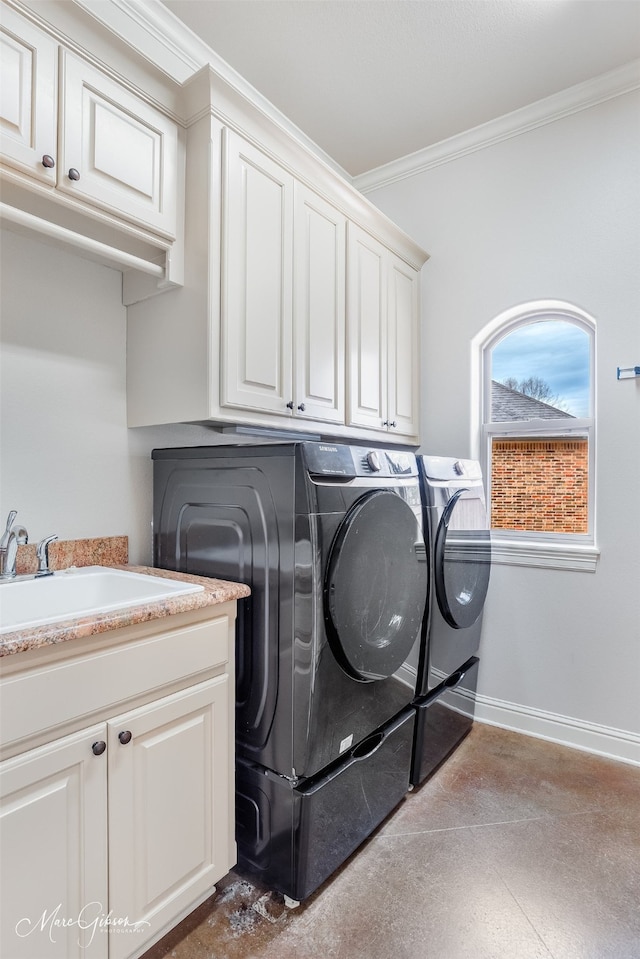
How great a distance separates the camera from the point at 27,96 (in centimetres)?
133

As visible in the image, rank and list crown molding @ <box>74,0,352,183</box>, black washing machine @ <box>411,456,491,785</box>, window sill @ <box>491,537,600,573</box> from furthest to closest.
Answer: window sill @ <box>491,537,600,573</box>
black washing machine @ <box>411,456,491,785</box>
crown molding @ <box>74,0,352,183</box>

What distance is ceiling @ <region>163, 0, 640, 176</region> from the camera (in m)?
1.95

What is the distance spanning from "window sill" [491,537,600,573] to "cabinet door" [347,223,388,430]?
0.89 m

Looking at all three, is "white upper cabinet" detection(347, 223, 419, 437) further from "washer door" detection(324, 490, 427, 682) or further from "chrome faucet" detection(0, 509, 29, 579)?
"chrome faucet" detection(0, 509, 29, 579)

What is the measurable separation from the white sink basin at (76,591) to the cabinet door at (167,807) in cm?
30

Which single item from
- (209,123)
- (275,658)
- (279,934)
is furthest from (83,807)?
(209,123)

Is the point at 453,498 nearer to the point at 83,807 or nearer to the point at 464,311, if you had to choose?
the point at 464,311

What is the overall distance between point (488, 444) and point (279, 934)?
2214 mm

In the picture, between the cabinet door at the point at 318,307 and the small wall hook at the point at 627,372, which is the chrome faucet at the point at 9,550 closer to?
the cabinet door at the point at 318,307

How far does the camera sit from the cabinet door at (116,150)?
1.41 m

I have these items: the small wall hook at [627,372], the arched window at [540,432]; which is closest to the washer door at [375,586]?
the arched window at [540,432]

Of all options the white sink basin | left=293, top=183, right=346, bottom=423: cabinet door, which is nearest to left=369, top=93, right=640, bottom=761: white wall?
left=293, top=183, right=346, bottom=423: cabinet door

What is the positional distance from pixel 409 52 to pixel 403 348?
1.22 meters

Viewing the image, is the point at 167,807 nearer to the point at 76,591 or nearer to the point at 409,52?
the point at 76,591
